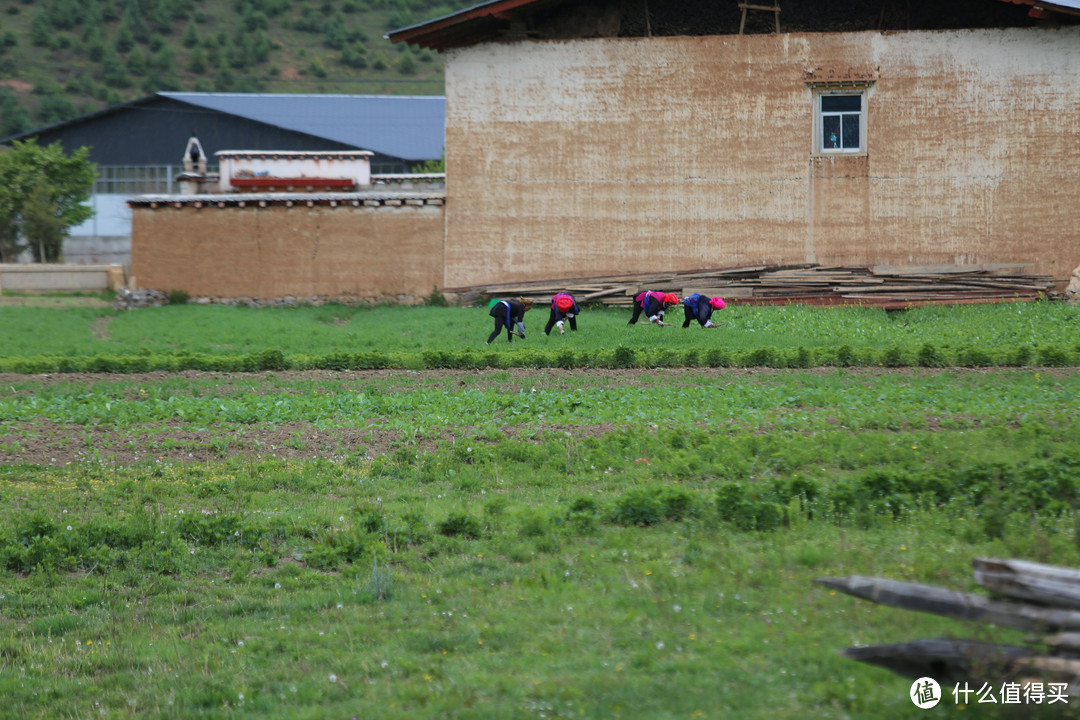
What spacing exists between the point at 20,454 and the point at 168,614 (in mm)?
6029

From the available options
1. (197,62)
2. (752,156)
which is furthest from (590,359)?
(197,62)

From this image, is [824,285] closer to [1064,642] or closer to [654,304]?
[654,304]

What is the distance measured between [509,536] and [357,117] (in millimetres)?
49494

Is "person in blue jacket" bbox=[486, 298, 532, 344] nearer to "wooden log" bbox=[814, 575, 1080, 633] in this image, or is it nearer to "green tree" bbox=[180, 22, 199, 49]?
"wooden log" bbox=[814, 575, 1080, 633]

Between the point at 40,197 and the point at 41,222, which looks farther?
the point at 40,197

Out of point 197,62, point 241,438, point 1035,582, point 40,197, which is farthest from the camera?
point 197,62

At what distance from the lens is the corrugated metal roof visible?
51.3 meters

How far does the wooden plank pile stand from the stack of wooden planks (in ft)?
82.4

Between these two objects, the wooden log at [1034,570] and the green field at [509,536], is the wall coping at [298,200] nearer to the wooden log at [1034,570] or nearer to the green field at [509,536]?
the green field at [509,536]

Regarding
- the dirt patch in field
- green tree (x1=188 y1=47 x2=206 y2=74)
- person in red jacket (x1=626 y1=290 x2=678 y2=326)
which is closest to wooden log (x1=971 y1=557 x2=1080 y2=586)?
the dirt patch in field

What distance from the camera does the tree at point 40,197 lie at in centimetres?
4059

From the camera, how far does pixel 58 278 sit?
110 feet

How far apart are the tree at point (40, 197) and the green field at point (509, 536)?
86.9 ft

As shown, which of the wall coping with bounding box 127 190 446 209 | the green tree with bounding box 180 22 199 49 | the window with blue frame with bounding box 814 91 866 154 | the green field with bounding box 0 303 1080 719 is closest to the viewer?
the green field with bounding box 0 303 1080 719
